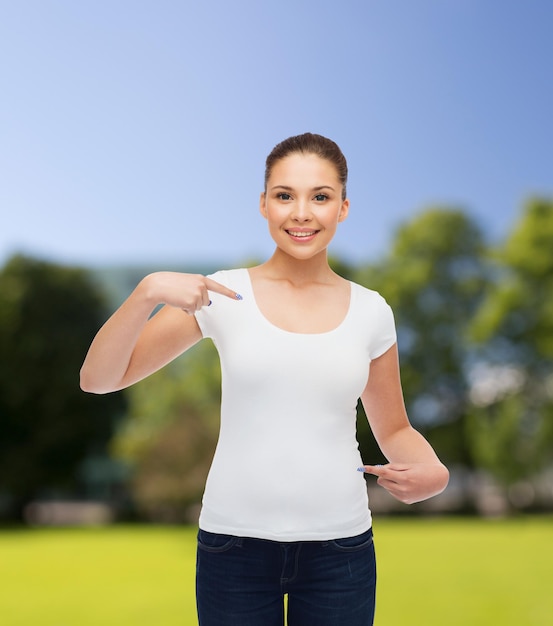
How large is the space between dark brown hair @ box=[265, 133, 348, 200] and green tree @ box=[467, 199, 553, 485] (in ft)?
78.0

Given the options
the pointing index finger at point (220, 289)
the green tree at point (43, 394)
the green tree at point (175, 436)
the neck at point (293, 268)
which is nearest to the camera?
the pointing index finger at point (220, 289)

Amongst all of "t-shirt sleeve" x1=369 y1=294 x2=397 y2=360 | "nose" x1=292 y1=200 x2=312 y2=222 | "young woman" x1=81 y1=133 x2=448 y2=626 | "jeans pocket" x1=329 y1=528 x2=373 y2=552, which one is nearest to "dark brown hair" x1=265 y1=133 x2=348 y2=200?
"young woman" x1=81 y1=133 x2=448 y2=626

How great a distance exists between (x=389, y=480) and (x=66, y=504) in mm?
35067

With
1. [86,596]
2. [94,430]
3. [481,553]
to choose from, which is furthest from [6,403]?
[481,553]

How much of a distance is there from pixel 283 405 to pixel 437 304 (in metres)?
26.0

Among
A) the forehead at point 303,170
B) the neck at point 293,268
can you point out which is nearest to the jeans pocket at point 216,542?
the neck at point 293,268

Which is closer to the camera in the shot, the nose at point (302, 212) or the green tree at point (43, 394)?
the nose at point (302, 212)

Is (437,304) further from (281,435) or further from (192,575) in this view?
(281,435)

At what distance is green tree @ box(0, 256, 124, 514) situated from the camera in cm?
2888

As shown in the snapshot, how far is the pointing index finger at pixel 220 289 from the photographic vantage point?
282 centimetres

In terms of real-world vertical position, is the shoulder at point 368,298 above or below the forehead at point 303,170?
below

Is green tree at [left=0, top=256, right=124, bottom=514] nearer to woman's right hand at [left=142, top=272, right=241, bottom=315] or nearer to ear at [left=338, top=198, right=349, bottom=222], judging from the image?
ear at [left=338, top=198, right=349, bottom=222]

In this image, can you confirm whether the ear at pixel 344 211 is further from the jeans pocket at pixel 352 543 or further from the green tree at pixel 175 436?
the green tree at pixel 175 436

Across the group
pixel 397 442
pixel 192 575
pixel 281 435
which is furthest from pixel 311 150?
pixel 192 575
